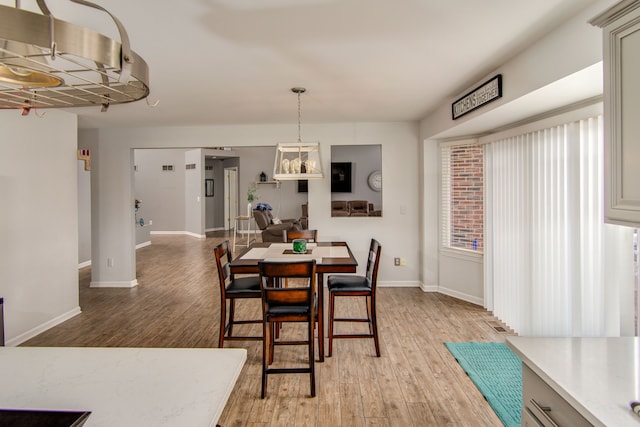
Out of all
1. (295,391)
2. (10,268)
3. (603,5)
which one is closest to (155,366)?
(295,391)

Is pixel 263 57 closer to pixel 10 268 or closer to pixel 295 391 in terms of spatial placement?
pixel 295 391

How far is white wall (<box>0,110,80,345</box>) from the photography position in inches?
139

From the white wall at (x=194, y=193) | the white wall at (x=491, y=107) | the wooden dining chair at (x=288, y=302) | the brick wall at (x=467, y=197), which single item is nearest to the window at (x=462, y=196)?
the brick wall at (x=467, y=197)

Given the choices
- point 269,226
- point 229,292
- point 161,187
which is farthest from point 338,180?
point 161,187

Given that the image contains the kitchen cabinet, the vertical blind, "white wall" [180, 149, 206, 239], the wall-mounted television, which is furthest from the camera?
"white wall" [180, 149, 206, 239]

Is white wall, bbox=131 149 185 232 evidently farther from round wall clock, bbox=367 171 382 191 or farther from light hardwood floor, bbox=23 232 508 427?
round wall clock, bbox=367 171 382 191

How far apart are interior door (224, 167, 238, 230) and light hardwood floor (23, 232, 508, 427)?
6369 mm

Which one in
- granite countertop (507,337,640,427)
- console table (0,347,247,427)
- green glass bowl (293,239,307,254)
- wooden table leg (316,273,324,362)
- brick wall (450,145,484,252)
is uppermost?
brick wall (450,145,484,252)

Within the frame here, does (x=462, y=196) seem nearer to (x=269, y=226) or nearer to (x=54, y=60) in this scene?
(x=54, y=60)

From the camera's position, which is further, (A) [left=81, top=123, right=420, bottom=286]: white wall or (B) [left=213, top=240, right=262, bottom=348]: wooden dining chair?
(A) [left=81, top=123, right=420, bottom=286]: white wall

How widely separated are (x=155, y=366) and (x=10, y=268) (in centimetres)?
334

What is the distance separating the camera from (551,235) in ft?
10.5

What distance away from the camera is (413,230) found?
5.53 meters

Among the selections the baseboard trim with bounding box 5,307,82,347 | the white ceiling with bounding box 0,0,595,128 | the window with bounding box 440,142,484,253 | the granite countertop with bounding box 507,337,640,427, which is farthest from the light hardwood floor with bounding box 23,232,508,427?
the white ceiling with bounding box 0,0,595,128
